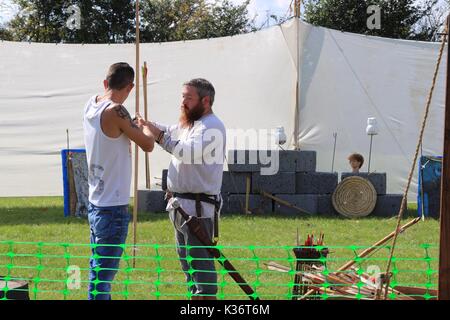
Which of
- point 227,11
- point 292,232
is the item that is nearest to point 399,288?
point 292,232

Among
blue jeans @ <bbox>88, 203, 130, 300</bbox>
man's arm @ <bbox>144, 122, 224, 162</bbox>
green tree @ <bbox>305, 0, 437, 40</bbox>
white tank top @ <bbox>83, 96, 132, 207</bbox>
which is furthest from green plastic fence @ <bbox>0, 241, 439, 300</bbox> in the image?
green tree @ <bbox>305, 0, 437, 40</bbox>

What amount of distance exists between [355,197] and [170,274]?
4.95 meters

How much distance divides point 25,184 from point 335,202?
18.8ft

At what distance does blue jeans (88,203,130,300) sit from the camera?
372 centimetres

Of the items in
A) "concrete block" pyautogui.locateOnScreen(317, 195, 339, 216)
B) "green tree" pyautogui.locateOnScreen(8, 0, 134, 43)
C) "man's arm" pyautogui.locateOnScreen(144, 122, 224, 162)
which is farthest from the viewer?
"green tree" pyautogui.locateOnScreen(8, 0, 134, 43)

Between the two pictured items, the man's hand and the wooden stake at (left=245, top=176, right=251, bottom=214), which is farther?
the wooden stake at (left=245, top=176, right=251, bottom=214)

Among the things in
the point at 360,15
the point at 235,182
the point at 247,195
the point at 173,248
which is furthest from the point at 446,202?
the point at 360,15

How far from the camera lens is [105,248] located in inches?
146

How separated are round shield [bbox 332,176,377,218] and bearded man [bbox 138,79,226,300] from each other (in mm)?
6295

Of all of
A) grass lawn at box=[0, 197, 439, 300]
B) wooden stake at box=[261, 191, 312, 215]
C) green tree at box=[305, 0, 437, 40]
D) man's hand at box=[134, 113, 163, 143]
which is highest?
green tree at box=[305, 0, 437, 40]

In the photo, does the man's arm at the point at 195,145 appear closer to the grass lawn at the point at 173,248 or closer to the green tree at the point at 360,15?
the grass lawn at the point at 173,248

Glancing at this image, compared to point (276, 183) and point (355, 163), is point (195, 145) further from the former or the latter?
point (355, 163)

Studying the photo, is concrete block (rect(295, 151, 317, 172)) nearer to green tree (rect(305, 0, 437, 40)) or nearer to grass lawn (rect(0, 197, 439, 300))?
grass lawn (rect(0, 197, 439, 300))

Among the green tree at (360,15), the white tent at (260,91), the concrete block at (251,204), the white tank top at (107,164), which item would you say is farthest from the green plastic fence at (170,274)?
the green tree at (360,15)
